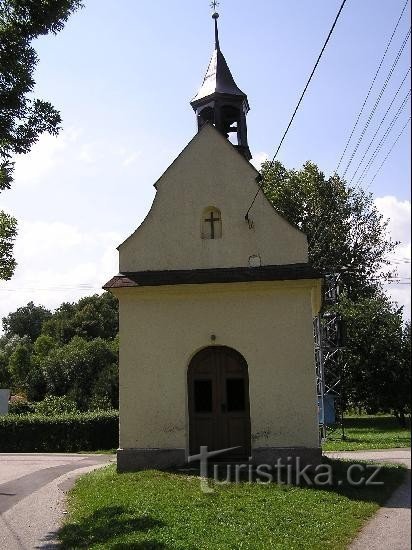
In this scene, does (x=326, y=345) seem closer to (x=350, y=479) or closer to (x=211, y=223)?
(x=211, y=223)

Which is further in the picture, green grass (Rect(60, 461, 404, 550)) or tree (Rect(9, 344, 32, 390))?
tree (Rect(9, 344, 32, 390))

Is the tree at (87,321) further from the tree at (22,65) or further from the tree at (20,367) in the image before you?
the tree at (22,65)

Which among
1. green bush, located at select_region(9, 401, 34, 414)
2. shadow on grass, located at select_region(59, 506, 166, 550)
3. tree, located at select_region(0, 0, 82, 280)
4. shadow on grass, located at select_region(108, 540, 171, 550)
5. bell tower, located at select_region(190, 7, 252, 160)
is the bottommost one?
green bush, located at select_region(9, 401, 34, 414)

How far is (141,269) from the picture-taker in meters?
14.5

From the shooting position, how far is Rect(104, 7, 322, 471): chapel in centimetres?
1318

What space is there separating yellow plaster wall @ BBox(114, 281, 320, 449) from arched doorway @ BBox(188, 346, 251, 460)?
1.13 ft

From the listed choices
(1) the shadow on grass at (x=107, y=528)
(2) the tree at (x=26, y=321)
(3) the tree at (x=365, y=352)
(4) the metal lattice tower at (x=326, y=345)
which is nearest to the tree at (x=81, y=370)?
(3) the tree at (x=365, y=352)

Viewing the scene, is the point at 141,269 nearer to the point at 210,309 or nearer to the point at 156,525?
the point at 210,309

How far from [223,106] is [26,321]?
71.9 m

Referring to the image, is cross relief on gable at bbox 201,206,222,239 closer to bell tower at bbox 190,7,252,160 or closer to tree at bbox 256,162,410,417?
bell tower at bbox 190,7,252,160

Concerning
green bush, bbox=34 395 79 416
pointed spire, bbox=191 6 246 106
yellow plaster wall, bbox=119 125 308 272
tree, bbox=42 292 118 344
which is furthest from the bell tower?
tree, bbox=42 292 118 344

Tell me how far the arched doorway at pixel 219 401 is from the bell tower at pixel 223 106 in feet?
22.4

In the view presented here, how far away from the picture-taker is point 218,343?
538 inches

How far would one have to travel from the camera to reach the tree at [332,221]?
36.8 meters
